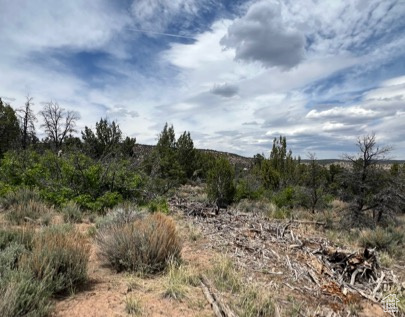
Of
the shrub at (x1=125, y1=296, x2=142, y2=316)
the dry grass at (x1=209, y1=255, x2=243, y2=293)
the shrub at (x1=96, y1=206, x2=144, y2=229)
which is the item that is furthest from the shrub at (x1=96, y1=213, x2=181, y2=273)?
the shrub at (x1=96, y1=206, x2=144, y2=229)

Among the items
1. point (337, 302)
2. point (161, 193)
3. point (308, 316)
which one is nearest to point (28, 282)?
point (308, 316)

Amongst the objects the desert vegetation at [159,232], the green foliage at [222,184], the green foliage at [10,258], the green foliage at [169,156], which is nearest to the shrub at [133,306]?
the desert vegetation at [159,232]

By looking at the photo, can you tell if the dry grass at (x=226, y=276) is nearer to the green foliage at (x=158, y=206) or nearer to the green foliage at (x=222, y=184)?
the green foliage at (x=158, y=206)

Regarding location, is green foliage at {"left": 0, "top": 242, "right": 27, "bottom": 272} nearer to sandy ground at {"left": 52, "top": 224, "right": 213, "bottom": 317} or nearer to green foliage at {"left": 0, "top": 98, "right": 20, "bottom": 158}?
sandy ground at {"left": 52, "top": 224, "right": 213, "bottom": 317}

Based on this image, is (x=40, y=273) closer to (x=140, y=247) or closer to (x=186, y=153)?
(x=140, y=247)

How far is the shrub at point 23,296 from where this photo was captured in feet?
11.0

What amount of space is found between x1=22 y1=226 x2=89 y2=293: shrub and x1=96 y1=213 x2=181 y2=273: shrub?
705 millimetres

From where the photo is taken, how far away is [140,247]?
18.4 ft

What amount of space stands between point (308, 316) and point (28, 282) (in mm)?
3585

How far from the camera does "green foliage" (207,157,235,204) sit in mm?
18578

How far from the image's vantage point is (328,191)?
21953 millimetres

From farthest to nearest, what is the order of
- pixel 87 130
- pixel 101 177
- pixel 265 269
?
pixel 87 130 → pixel 101 177 → pixel 265 269

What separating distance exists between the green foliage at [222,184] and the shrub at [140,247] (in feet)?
39.5

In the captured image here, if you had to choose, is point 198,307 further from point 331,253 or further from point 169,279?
point 331,253
